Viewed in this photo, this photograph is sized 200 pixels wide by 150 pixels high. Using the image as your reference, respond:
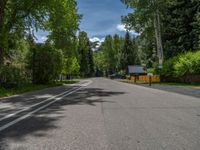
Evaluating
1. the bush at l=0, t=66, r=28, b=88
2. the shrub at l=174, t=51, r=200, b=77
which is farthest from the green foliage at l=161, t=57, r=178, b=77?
the bush at l=0, t=66, r=28, b=88

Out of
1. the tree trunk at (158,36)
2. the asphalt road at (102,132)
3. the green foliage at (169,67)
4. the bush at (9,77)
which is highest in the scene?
the tree trunk at (158,36)

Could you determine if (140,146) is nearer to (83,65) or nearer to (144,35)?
(144,35)

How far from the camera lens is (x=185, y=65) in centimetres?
4072

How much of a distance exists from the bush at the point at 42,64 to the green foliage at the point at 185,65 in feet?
48.4

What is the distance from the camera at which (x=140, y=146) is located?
6312 mm

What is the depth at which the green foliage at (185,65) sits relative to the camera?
128 ft

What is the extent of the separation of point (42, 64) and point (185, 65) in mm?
16536

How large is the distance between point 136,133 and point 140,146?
1.30m

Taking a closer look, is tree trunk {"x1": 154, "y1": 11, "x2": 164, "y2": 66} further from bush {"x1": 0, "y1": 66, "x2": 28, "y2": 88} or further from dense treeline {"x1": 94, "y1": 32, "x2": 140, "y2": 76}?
dense treeline {"x1": 94, "y1": 32, "x2": 140, "y2": 76}

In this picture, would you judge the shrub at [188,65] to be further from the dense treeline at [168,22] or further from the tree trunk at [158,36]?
the dense treeline at [168,22]

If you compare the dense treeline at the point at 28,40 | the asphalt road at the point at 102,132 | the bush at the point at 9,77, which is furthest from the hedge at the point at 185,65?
the asphalt road at the point at 102,132

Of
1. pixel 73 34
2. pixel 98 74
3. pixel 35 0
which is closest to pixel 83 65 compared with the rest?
pixel 98 74

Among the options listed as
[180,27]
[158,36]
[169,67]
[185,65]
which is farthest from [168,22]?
[185,65]

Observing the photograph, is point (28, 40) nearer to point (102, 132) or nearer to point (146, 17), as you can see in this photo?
point (146, 17)
